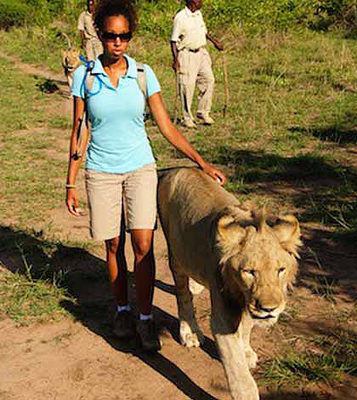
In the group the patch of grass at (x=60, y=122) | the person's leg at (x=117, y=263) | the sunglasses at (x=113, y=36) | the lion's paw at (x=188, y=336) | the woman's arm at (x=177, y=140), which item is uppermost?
the sunglasses at (x=113, y=36)

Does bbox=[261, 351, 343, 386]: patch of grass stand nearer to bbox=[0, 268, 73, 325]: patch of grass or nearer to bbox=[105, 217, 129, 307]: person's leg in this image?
bbox=[105, 217, 129, 307]: person's leg

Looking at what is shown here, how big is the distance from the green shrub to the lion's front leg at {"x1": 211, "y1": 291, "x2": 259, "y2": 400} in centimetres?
2766

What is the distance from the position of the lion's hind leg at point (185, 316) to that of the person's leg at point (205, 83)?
6090 mm

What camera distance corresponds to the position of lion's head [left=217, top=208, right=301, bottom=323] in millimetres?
2527

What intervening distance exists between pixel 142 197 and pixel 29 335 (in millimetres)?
1262

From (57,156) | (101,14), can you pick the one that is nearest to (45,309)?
(101,14)

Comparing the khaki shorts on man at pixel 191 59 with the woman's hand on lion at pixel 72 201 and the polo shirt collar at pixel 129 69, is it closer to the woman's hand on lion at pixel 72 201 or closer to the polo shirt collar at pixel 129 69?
the woman's hand on lion at pixel 72 201

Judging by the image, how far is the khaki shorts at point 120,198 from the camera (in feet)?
11.5

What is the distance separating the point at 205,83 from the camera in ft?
31.6

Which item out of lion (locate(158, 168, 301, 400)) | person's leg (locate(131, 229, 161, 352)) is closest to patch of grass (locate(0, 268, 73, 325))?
→ person's leg (locate(131, 229, 161, 352))

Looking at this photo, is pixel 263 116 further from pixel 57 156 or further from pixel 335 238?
pixel 335 238

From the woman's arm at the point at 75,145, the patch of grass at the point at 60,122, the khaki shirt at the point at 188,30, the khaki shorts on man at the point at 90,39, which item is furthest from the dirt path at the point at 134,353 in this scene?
the khaki shorts on man at the point at 90,39

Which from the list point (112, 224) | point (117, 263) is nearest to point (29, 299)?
point (117, 263)

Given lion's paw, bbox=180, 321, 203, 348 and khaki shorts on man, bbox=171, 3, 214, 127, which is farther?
khaki shorts on man, bbox=171, 3, 214, 127
